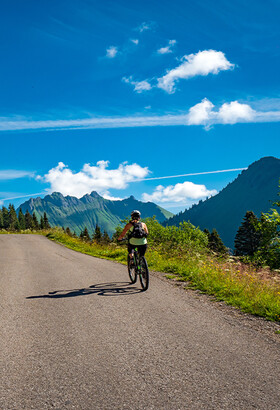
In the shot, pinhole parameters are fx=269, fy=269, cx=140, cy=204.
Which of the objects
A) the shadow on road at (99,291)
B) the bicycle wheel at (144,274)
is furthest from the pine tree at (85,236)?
the bicycle wheel at (144,274)

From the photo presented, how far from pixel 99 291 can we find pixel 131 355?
4.28m

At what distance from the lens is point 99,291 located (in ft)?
27.4

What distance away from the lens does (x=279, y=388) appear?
11.1ft

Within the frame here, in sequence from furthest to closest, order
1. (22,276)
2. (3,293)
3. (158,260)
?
(158,260), (22,276), (3,293)

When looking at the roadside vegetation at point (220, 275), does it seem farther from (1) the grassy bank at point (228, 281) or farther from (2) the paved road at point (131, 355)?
(2) the paved road at point (131, 355)

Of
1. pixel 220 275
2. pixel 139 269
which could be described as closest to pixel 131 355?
pixel 139 269

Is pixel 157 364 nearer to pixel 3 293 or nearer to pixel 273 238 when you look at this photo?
pixel 3 293

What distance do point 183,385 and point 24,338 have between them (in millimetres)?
3087

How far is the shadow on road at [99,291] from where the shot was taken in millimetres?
7969

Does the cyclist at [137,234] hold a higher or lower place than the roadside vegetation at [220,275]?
higher

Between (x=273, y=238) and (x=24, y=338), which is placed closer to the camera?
(x=24, y=338)

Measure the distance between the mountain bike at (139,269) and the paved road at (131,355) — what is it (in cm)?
81

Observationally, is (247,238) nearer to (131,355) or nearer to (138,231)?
(138,231)

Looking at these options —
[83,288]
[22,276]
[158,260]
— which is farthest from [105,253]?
[83,288]
